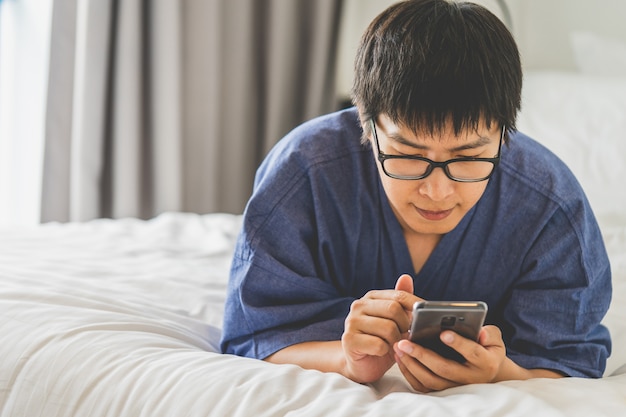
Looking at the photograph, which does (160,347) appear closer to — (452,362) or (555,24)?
(452,362)

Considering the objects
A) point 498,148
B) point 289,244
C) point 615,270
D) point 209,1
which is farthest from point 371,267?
point 209,1

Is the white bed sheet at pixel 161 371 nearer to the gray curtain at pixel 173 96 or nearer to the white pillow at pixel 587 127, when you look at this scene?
the white pillow at pixel 587 127

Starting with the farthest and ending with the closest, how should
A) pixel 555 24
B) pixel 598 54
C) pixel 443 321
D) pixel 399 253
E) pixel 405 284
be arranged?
1. pixel 555 24
2. pixel 598 54
3. pixel 399 253
4. pixel 405 284
5. pixel 443 321

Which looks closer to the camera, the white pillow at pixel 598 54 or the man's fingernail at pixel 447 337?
the man's fingernail at pixel 447 337

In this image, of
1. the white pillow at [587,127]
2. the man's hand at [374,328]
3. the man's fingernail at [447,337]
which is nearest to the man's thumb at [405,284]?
the man's hand at [374,328]

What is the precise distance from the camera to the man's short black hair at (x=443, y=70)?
1035 millimetres

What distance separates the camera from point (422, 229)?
1202mm

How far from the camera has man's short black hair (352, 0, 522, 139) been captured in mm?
1035

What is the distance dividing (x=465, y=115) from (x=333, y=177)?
0.99 ft

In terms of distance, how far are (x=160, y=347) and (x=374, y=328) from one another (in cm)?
32

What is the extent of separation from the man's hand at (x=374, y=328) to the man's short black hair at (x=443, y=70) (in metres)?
0.23

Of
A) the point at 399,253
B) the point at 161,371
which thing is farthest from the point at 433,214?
the point at 161,371

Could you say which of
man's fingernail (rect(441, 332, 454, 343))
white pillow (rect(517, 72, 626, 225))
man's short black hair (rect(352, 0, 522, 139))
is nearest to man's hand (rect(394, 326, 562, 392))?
man's fingernail (rect(441, 332, 454, 343))

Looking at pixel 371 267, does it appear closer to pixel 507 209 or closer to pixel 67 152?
pixel 507 209
